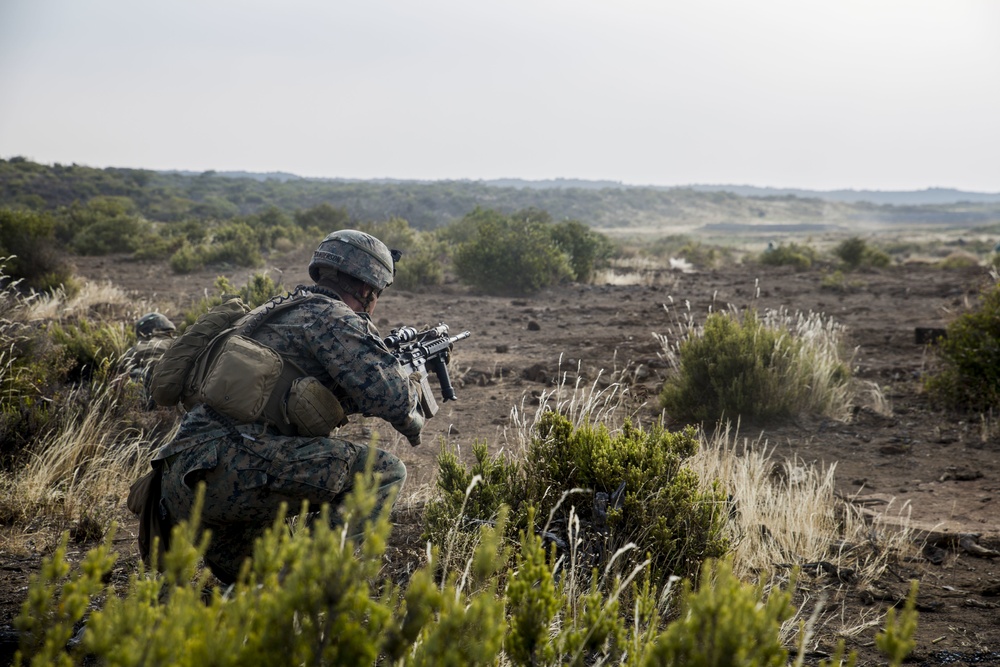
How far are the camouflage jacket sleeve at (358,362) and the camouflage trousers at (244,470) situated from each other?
0.24 m

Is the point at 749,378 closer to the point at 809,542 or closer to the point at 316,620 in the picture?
the point at 809,542

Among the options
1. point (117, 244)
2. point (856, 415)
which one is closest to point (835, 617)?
point (856, 415)

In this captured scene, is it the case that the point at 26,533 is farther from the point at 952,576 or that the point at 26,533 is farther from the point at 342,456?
the point at 952,576

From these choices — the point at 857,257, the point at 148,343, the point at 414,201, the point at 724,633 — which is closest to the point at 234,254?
the point at 148,343

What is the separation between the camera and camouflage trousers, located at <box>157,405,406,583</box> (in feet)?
10.3

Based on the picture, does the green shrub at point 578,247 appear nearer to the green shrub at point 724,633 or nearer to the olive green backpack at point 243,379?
the olive green backpack at point 243,379

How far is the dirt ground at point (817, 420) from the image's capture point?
142 inches

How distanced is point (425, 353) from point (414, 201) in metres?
52.7

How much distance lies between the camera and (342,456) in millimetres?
3291

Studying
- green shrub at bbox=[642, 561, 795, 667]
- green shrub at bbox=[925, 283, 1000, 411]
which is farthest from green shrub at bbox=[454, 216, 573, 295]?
green shrub at bbox=[642, 561, 795, 667]

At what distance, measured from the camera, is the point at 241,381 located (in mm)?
3109

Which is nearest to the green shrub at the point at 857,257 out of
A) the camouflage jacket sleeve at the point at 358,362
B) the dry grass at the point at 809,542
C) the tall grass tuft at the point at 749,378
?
the tall grass tuft at the point at 749,378

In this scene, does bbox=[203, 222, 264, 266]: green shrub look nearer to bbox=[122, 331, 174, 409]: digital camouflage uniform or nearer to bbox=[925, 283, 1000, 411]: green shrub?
bbox=[122, 331, 174, 409]: digital camouflage uniform

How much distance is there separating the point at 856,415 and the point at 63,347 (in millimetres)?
6592
